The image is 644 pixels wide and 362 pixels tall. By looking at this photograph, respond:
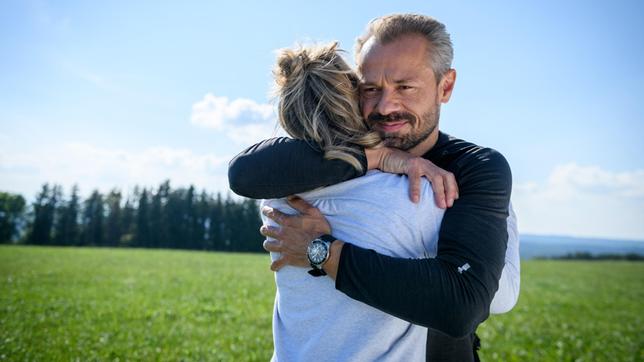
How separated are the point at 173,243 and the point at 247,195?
86.2m

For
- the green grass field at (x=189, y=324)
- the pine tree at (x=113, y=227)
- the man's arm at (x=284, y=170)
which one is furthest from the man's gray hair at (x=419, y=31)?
the pine tree at (x=113, y=227)

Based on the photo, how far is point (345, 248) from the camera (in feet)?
5.73

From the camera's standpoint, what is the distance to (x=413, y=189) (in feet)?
5.85

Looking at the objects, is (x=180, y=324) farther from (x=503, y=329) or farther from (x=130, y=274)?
(x=130, y=274)

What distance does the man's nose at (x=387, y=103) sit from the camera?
2.36 metres

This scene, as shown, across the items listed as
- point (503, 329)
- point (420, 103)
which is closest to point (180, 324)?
point (503, 329)

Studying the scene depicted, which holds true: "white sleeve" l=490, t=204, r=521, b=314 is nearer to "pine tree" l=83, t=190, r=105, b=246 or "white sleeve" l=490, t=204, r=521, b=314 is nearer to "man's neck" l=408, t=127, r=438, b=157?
"man's neck" l=408, t=127, r=438, b=157

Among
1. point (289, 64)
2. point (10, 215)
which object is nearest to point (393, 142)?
point (289, 64)

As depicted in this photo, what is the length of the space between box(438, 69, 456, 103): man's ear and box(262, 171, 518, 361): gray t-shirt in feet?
3.39

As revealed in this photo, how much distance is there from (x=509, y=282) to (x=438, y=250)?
0.57 m

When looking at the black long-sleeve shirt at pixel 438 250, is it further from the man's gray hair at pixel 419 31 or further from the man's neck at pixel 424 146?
the man's gray hair at pixel 419 31

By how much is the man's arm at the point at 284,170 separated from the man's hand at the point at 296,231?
0.13m

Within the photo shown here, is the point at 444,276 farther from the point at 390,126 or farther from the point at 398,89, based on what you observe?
the point at 398,89

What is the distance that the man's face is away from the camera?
2379 millimetres
